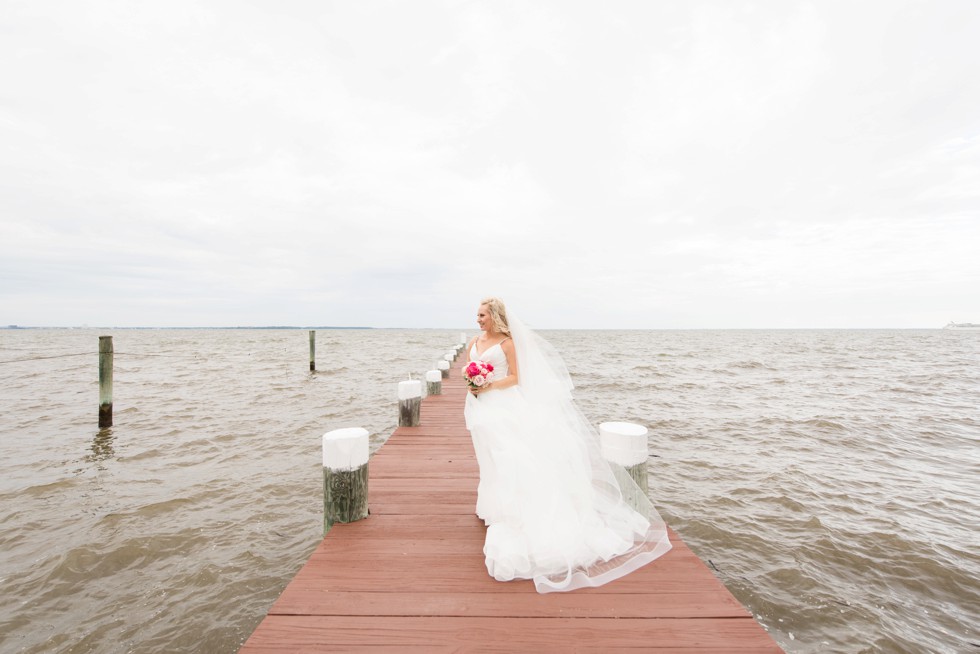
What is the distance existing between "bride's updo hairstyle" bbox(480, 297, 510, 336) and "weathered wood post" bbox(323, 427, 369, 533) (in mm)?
1777

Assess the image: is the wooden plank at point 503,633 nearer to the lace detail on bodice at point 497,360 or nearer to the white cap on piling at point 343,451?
the white cap on piling at point 343,451

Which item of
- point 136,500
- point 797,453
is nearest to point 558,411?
point 136,500

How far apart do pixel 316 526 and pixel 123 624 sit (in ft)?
6.75

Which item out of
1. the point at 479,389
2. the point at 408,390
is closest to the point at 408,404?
the point at 408,390

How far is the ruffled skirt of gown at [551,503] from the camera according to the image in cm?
308

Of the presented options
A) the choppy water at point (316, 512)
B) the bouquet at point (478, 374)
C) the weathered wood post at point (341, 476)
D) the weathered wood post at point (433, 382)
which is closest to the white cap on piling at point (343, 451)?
the weathered wood post at point (341, 476)

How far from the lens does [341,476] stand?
3.94m

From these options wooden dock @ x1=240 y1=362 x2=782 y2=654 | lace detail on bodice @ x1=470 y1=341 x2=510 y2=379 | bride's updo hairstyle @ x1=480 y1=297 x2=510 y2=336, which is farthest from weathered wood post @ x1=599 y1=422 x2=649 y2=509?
bride's updo hairstyle @ x1=480 y1=297 x2=510 y2=336

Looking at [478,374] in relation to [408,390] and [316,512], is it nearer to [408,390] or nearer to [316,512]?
[316,512]

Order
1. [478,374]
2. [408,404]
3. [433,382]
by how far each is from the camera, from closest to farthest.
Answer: [478,374] → [408,404] → [433,382]

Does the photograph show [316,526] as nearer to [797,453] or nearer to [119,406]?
[797,453]

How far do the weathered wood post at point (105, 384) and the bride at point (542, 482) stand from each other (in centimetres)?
1129

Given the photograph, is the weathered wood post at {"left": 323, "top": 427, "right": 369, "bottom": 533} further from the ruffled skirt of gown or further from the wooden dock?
the ruffled skirt of gown

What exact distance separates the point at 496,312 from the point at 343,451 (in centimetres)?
203
